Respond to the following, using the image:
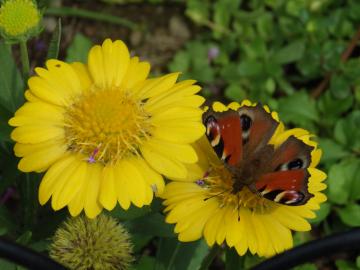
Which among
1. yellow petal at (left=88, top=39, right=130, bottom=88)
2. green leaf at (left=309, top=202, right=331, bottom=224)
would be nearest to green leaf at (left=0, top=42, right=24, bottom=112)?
yellow petal at (left=88, top=39, right=130, bottom=88)

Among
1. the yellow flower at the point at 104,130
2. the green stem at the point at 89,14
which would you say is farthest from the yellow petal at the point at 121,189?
the green stem at the point at 89,14

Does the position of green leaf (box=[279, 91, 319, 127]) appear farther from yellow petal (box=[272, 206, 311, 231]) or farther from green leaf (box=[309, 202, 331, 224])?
yellow petal (box=[272, 206, 311, 231])

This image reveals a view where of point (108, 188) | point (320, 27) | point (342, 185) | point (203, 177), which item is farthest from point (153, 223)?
point (320, 27)

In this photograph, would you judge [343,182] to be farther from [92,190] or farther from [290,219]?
[92,190]

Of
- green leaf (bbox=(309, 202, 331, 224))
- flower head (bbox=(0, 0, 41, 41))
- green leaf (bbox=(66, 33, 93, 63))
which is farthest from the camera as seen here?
green leaf (bbox=(66, 33, 93, 63))

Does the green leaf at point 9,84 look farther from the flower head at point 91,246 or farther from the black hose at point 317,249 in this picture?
the black hose at point 317,249

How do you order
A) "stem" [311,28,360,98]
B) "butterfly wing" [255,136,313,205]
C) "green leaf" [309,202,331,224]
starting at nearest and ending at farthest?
"butterfly wing" [255,136,313,205] → "green leaf" [309,202,331,224] → "stem" [311,28,360,98]
